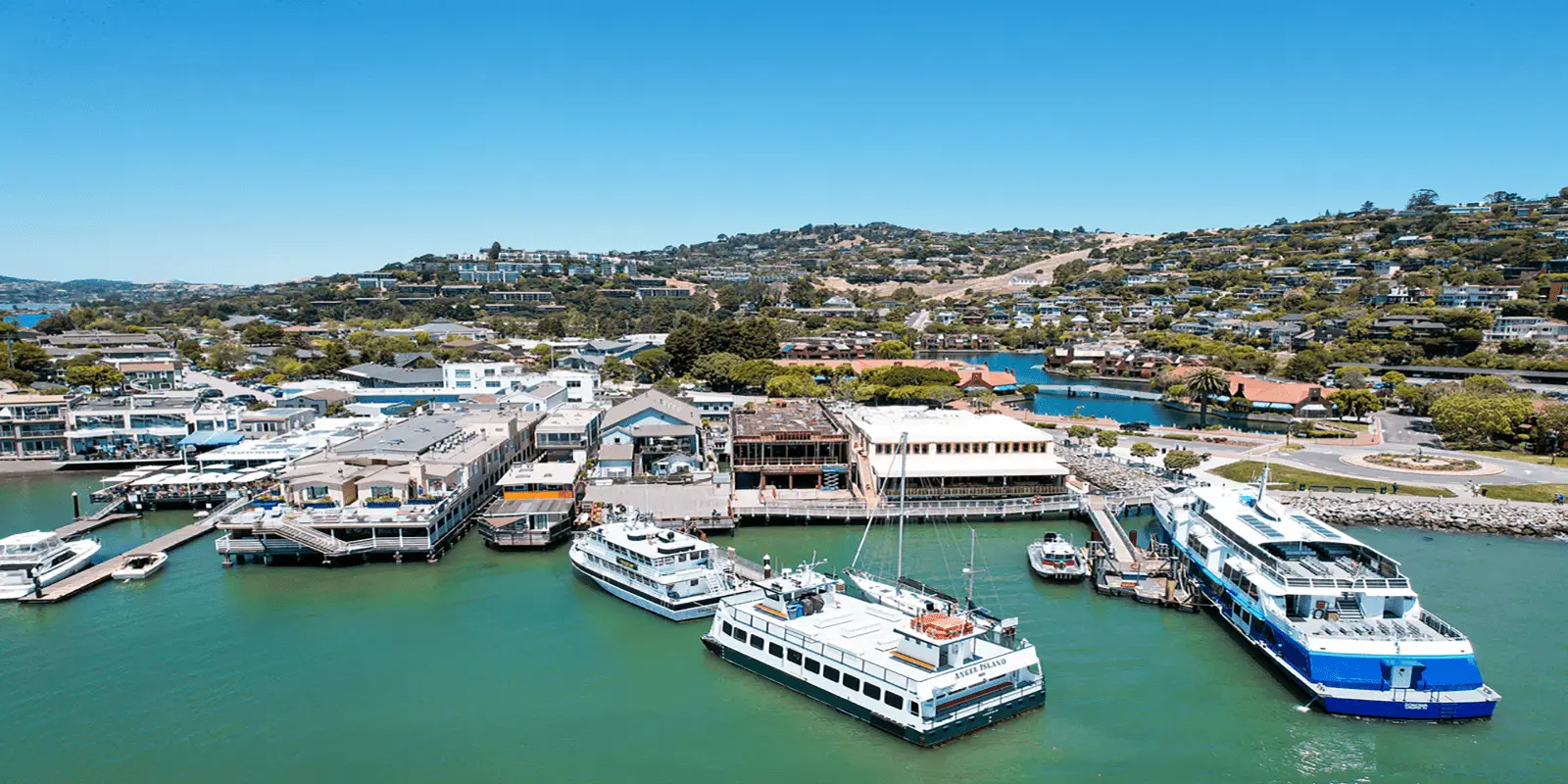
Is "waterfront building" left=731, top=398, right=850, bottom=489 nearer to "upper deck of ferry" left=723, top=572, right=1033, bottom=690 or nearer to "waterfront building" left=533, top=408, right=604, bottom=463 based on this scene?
"waterfront building" left=533, top=408, right=604, bottom=463

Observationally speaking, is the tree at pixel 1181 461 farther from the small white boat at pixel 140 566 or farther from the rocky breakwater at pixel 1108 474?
the small white boat at pixel 140 566

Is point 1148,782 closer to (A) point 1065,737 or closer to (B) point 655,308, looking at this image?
(A) point 1065,737

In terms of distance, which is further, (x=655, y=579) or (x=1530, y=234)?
(x=1530, y=234)

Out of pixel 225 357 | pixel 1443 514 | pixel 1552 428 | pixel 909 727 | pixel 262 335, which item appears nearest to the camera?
pixel 909 727

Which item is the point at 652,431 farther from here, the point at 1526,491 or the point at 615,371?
the point at 1526,491

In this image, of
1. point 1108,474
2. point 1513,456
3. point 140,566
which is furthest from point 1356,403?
point 140,566

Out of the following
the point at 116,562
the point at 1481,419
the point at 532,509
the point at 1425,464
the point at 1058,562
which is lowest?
the point at 116,562

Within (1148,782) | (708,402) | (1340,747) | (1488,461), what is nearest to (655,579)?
(1148,782)
